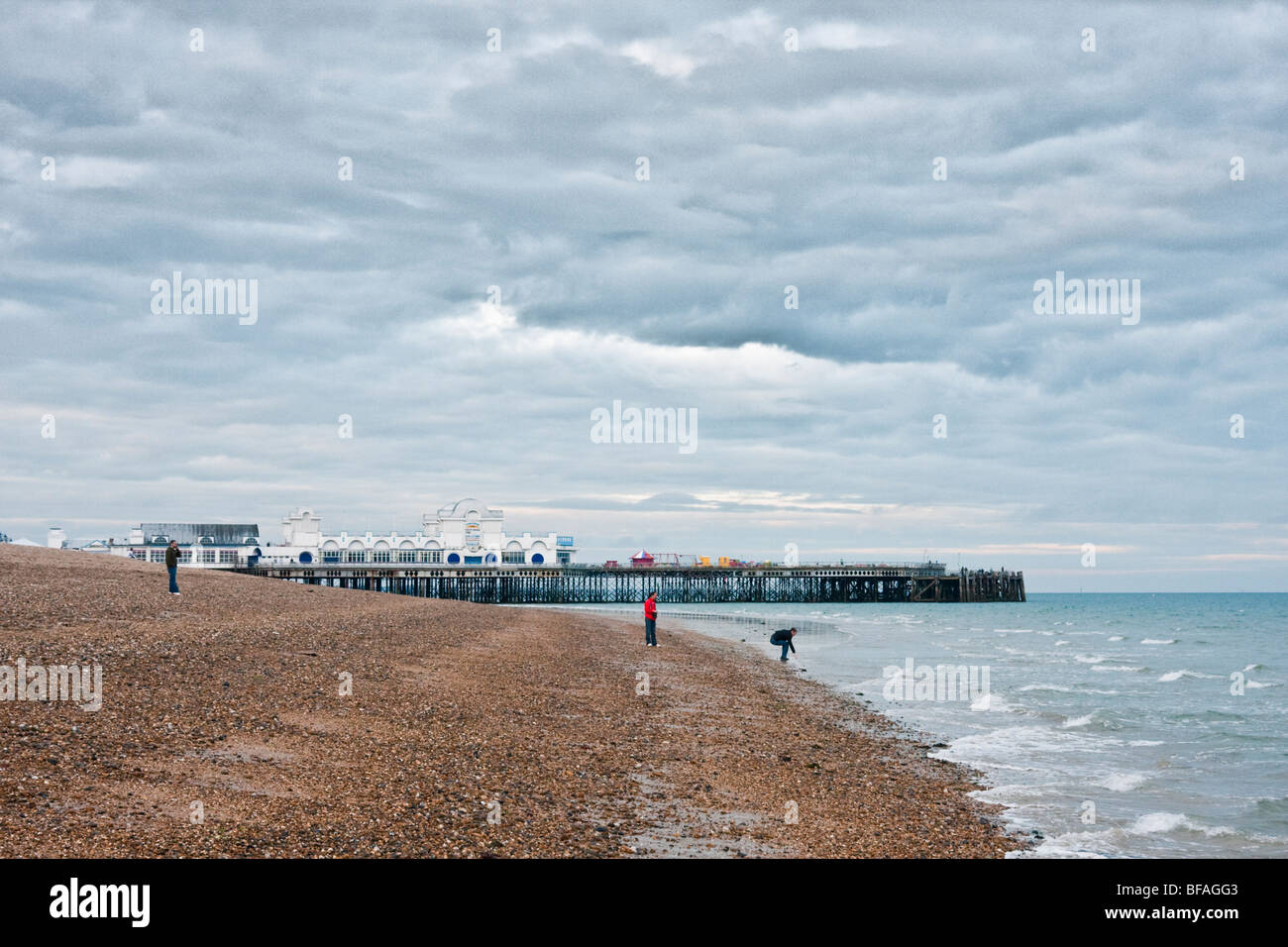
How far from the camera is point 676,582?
353ft

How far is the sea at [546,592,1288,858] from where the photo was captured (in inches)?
452

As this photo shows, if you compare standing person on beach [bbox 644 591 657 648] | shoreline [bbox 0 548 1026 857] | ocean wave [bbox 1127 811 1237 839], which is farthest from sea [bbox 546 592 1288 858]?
standing person on beach [bbox 644 591 657 648]

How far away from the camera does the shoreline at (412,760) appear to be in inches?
310

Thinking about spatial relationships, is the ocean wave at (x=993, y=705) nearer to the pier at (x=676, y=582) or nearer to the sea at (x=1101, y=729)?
the sea at (x=1101, y=729)

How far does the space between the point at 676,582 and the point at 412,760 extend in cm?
9762

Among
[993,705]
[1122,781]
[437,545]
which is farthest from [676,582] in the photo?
[1122,781]

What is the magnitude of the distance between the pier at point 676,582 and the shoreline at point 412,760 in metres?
63.6

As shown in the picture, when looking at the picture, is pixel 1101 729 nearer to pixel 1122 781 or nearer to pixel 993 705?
pixel 993 705

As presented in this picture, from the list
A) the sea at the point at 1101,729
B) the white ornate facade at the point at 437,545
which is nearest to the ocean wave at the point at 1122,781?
the sea at the point at 1101,729

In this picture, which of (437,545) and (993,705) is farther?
(437,545)
